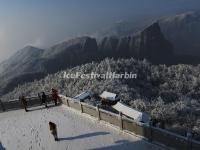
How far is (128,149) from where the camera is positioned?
21.4m

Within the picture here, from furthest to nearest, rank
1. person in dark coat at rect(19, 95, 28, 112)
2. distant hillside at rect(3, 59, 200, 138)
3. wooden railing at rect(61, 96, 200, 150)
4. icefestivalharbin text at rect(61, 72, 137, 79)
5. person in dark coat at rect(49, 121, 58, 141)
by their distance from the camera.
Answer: icefestivalharbin text at rect(61, 72, 137, 79) < distant hillside at rect(3, 59, 200, 138) < person in dark coat at rect(19, 95, 28, 112) < person in dark coat at rect(49, 121, 58, 141) < wooden railing at rect(61, 96, 200, 150)

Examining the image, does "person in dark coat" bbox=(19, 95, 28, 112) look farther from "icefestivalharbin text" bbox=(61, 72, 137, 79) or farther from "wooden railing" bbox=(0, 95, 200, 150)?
"icefestivalharbin text" bbox=(61, 72, 137, 79)

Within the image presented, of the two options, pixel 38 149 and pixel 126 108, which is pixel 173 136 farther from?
pixel 38 149

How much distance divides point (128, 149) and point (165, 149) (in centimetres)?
233

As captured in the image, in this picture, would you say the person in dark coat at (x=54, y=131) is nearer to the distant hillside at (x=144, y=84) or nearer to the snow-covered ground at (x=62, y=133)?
the snow-covered ground at (x=62, y=133)

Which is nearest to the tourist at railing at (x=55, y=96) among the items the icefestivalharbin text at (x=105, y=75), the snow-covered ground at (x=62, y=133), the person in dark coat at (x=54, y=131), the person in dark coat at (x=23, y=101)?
the snow-covered ground at (x=62, y=133)

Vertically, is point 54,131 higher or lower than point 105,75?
higher

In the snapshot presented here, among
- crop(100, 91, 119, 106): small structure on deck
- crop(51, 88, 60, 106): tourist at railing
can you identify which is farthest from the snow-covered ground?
crop(100, 91, 119, 106): small structure on deck

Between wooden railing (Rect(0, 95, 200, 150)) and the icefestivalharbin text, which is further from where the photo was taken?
the icefestivalharbin text

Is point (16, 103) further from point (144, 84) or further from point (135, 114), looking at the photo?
point (144, 84)

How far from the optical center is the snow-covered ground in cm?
2239

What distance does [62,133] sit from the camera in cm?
2472

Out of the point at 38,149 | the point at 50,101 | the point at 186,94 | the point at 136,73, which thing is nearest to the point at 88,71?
the point at 136,73

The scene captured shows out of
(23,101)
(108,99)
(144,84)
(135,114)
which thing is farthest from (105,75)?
(135,114)
